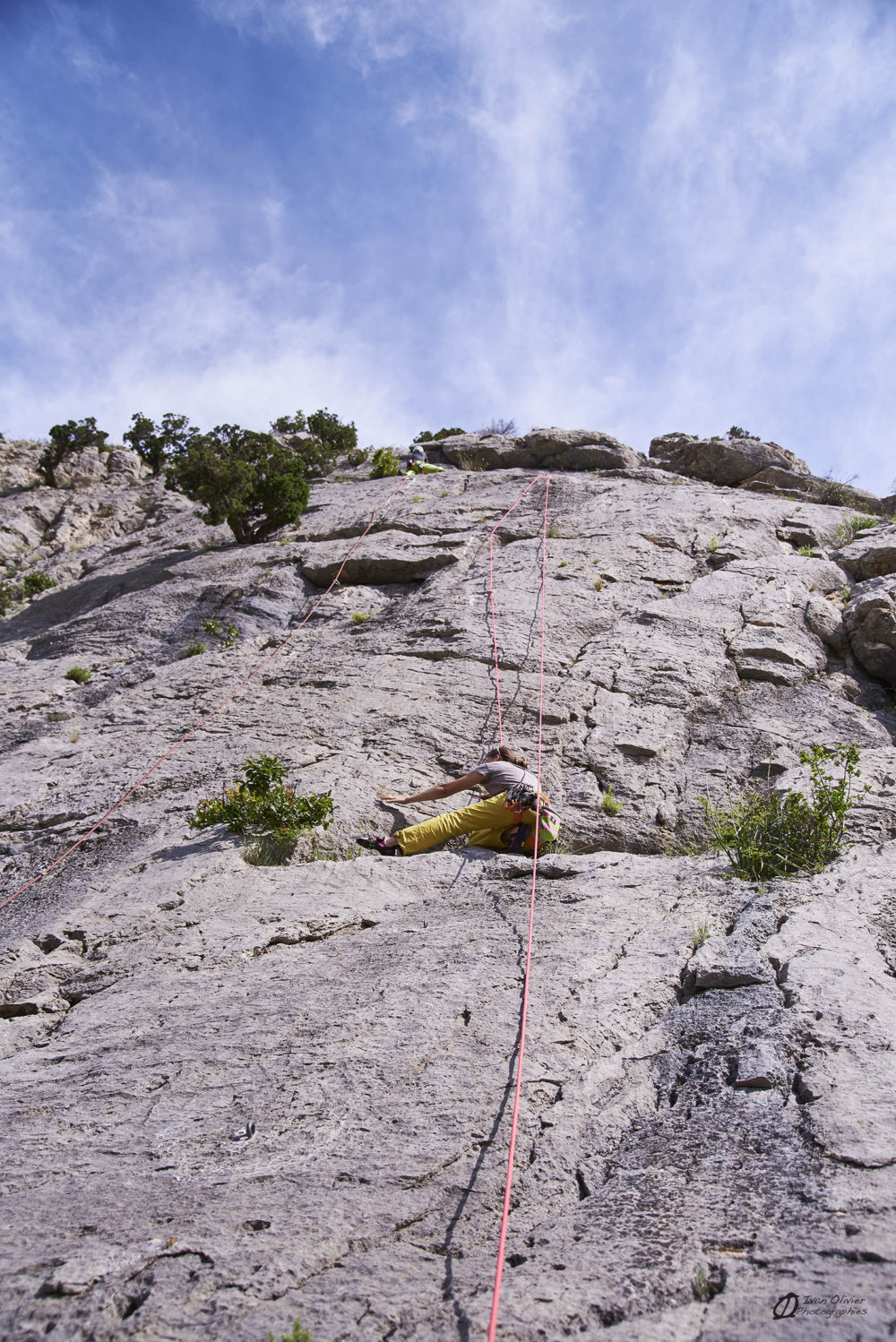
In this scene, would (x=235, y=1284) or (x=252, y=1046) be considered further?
(x=252, y=1046)

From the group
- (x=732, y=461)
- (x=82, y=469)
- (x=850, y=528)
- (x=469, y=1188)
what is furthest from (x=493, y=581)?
(x=82, y=469)

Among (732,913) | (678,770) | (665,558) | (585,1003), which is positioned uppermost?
(665,558)

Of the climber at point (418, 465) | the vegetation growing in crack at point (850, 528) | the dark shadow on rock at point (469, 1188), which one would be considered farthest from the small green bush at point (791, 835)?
the climber at point (418, 465)

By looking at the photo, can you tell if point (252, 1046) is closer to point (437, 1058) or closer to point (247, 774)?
point (437, 1058)

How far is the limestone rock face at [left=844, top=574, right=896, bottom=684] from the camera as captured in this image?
9.38 meters

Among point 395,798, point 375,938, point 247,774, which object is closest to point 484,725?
point 395,798

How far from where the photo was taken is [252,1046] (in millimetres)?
4230

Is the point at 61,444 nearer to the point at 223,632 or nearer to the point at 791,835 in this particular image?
the point at 223,632

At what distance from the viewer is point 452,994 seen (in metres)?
4.45

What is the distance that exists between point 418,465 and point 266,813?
44.6 ft

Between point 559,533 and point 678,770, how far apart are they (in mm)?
6453

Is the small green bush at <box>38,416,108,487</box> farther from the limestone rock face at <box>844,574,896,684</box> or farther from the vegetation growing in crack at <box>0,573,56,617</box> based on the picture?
the limestone rock face at <box>844,574,896,684</box>

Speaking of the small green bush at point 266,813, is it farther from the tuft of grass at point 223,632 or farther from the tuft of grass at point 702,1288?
the tuft of grass at point 223,632

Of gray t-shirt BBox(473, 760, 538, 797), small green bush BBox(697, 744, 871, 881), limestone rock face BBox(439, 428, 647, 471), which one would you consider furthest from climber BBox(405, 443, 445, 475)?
small green bush BBox(697, 744, 871, 881)
